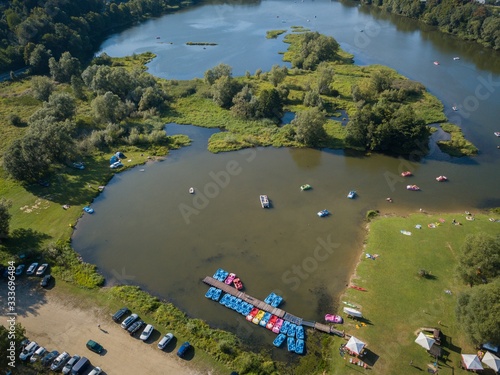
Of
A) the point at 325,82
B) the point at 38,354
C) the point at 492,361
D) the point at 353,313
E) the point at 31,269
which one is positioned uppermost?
the point at 325,82

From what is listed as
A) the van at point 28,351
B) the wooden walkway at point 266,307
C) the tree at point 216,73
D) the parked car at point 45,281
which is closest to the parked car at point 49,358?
the van at point 28,351

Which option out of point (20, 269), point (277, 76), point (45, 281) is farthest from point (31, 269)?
point (277, 76)

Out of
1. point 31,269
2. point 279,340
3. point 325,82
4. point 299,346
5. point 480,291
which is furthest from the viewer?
point 325,82

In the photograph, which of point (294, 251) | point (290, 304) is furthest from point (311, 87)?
point (290, 304)

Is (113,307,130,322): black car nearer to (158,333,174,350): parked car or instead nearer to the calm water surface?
the calm water surface

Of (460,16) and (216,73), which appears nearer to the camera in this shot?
(216,73)

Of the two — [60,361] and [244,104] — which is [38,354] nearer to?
[60,361]

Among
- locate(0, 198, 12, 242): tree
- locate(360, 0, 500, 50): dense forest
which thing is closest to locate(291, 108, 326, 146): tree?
locate(0, 198, 12, 242): tree
